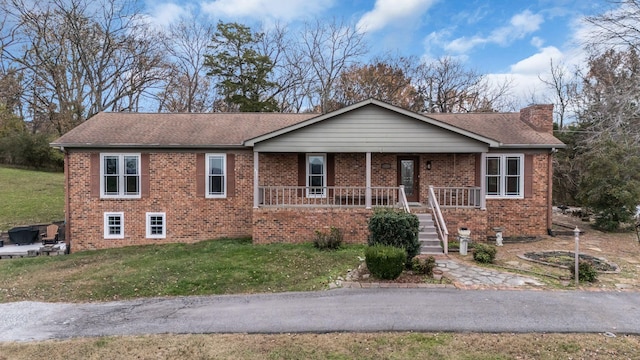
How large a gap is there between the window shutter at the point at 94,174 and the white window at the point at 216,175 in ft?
13.0

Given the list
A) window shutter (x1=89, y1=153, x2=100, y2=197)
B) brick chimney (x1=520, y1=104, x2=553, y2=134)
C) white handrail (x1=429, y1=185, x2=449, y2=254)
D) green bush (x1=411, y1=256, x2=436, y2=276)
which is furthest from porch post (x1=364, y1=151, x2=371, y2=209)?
window shutter (x1=89, y1=153, x2=100, y2=197)

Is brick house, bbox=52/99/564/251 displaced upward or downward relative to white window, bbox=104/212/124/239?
upward

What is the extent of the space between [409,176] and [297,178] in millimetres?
4507

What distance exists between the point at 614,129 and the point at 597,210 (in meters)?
4.49

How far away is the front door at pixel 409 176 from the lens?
43.8 feet

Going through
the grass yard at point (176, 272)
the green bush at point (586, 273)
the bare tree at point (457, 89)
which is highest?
the bare tree at point (457, 89)

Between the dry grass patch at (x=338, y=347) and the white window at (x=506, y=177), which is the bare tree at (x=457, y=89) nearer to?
the white window at (x=506, y=177)

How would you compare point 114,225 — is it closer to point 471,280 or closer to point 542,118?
point 471,280

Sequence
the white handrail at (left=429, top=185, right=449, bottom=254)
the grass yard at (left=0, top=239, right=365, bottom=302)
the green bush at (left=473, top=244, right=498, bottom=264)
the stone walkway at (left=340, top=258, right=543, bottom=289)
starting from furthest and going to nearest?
the white handrail at (left=429, top=185, right=449, bottom=254) < the green bush at (left=473, top=244, right=498, bottom=264) < the grass yard at (left=0, top=239, right=365, bottom=302) < the stone walkway at (left=340, top=258, right=543, bottom=289)

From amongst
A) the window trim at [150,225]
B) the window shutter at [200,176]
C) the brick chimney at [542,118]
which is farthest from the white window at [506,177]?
the window trim at [150,225]

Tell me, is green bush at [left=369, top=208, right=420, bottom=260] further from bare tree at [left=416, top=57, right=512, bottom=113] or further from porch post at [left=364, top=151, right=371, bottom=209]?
bare tree at [left=416, top=57, right=512, bottom=113]

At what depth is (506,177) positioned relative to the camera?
12.7m

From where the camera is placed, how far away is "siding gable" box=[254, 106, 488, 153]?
37.5 feet

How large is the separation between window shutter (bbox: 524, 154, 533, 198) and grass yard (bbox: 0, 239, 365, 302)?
23.4ft
